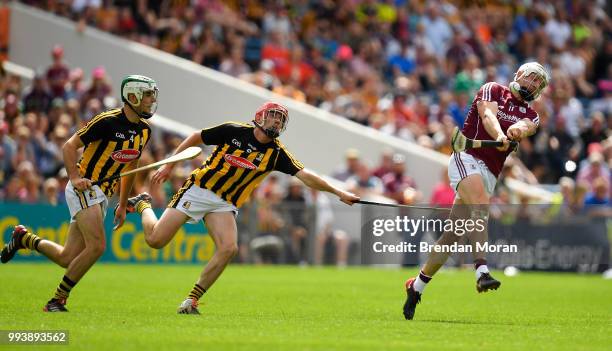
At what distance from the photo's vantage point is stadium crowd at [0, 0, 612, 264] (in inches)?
918

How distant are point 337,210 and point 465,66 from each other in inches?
250

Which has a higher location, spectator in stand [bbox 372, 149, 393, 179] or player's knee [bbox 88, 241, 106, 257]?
spectator in stand [bbox 372, 149, 393, 179]

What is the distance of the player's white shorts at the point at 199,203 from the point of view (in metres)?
12.5

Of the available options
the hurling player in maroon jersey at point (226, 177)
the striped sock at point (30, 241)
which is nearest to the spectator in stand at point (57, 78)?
the striped sock at point (30, 241)

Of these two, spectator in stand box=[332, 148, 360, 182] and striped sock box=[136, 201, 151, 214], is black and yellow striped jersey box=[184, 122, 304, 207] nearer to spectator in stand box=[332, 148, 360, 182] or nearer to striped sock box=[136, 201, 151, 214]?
striped sock box=[136, 201, 151, 214]

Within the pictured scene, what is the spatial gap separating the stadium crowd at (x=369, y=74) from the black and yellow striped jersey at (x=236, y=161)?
9367 millimetres

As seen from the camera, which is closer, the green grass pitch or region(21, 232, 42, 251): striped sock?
the green grass pitch

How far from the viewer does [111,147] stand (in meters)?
12.3

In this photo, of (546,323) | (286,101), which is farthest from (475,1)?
(546,323)

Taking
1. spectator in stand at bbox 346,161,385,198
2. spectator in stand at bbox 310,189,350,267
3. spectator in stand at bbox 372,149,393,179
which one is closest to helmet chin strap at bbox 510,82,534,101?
spectator in stand at bbox 346,161,385,198

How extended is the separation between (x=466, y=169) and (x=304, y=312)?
7.79ft

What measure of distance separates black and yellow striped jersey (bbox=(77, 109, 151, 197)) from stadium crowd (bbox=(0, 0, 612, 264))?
9.29 m

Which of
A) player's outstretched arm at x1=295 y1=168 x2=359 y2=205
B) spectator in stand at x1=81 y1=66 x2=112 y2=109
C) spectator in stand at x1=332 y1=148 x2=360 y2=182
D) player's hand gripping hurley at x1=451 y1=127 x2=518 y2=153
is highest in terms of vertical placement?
spectator in stand at x1=81 y1=66 x2=112 y2=109

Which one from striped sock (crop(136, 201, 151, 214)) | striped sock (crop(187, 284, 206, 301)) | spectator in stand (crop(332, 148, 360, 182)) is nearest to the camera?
striped sock (crop(187, 284, 206, 301))
